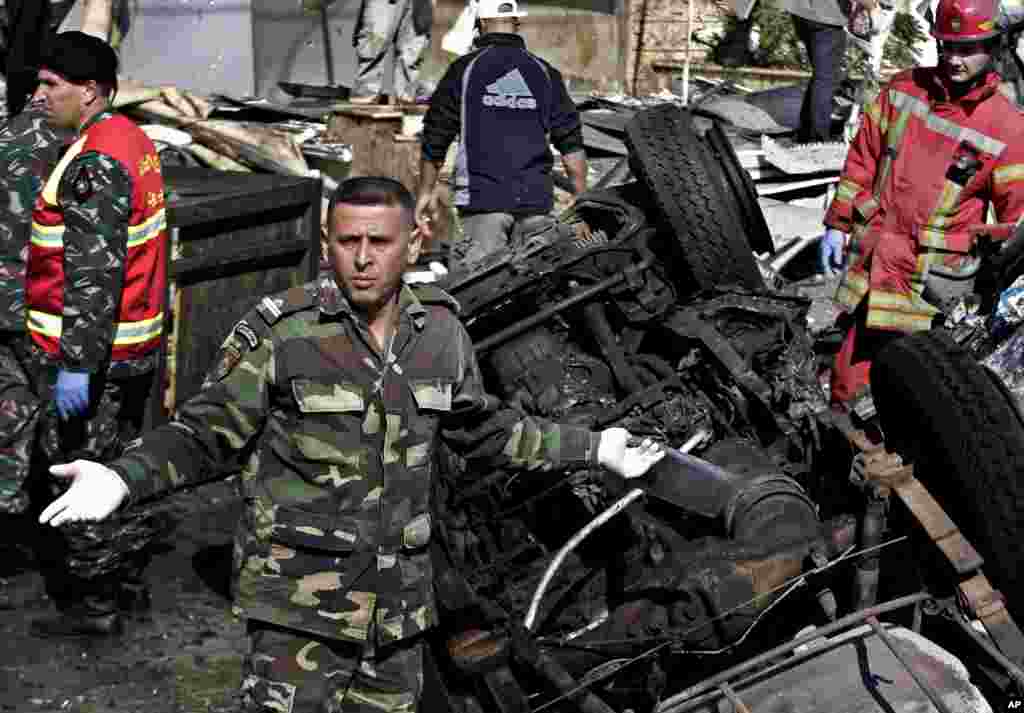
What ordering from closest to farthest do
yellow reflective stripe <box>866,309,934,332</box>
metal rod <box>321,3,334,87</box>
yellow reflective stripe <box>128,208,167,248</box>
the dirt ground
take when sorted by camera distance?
the dirt ground < yellow reflective stripe <box>128,208,167,248</box> < yellow reflective stripe <box>866,309,934,332</box> < metal rod <box>321,3,334,87</box>

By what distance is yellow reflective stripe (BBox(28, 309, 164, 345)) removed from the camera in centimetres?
530

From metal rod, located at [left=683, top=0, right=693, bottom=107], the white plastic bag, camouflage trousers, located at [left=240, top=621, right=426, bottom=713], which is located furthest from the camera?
metal rod, located at [left=683, top=0, right=693, bottom=107]

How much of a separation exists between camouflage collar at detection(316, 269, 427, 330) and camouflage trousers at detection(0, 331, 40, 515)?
232 cm

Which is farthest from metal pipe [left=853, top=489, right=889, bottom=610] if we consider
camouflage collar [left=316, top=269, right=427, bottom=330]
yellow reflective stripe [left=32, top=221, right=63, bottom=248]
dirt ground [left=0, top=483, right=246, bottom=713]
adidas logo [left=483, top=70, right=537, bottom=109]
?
adidas logo [left=483, top=70, right=537, bottom=109]

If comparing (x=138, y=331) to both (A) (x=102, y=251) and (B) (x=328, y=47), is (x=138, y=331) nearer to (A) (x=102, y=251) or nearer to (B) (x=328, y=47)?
(A) (x=102, y=251)

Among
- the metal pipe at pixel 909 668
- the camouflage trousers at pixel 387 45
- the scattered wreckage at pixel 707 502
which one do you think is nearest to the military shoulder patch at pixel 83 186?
the scattered wreckage at pixel 707 502

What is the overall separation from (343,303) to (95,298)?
1859mm

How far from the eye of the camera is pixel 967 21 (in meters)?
5.26

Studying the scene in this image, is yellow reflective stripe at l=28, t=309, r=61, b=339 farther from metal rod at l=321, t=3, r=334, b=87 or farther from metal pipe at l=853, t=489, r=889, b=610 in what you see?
metal rod at l=321, t=3, r=334, b=87

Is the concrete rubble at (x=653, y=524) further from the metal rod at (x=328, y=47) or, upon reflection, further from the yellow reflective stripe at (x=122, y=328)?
the metal rod at (x=328, y=47)

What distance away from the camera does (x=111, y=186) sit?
16.7 feet

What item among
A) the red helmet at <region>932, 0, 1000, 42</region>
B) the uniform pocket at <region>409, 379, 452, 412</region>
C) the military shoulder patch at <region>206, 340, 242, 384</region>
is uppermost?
the red helmet at <region>932, 0, 1000, 42</region>

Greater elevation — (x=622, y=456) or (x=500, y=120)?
(x=622, y=456)

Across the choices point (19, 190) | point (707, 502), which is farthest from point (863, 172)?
point (19, 190)
